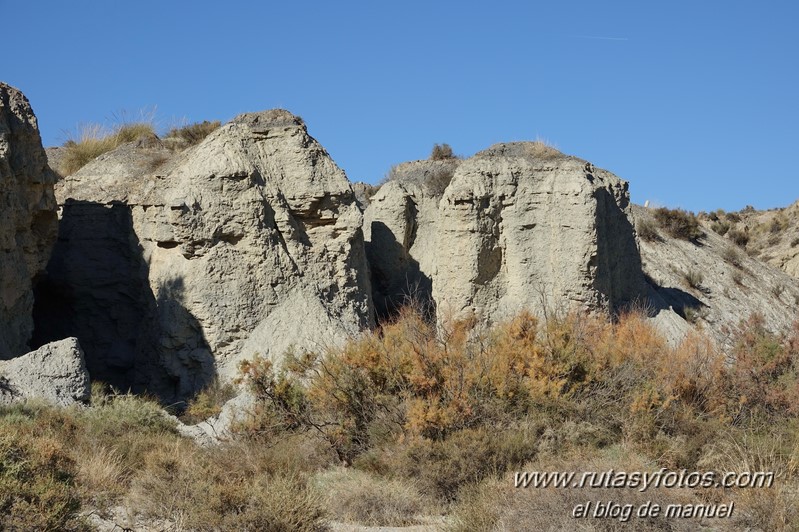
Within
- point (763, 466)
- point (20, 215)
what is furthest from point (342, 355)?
point (20, 215)

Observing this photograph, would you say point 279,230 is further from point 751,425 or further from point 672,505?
point 672,505

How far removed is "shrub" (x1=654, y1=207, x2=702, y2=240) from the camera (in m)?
33.8

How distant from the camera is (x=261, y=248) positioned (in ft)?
57.4

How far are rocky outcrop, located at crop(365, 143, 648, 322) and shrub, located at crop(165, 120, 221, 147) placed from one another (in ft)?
18.4

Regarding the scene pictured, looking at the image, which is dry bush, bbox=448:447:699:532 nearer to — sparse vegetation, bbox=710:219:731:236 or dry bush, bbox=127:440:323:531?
dry bush, bbox=127:440:323:531

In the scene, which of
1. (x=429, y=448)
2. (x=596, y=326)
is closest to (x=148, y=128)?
(x=596, y=326)

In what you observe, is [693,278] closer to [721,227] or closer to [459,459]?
[721,227]

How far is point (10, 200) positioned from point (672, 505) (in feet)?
38.0

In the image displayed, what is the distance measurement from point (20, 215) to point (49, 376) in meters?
3.65

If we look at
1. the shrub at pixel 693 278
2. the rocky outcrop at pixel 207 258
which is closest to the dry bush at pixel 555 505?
the rocky outcrop at pixel 207 258

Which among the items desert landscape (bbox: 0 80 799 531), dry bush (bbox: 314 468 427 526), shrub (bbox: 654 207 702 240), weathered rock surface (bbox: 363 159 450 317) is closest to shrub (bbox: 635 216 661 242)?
shrub (bbox: 654 207 702 240)

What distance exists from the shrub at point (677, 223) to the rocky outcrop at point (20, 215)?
23342 millimetres

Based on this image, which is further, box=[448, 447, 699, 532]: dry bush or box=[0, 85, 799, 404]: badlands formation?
box=[0, 85, 799, 404]: badlands formation

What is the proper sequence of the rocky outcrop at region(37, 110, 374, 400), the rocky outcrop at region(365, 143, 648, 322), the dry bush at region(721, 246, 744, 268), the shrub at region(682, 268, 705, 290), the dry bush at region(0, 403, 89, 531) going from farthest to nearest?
1. the dry bush at region(721, 246, 744, 268)
2. the shrub at region(682, 268, 705, 290)
3. the rocky outcrop at region(365, 143, 648, 322)
4. the rocky outcrop at region(37, 110, 374, 400)
5. the dry bush at region(0, 403, 89, 531)
